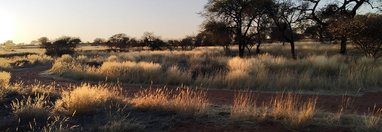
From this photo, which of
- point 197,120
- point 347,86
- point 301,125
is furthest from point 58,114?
point 347,86

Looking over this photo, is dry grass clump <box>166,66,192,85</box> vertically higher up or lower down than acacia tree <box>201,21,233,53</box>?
lower down

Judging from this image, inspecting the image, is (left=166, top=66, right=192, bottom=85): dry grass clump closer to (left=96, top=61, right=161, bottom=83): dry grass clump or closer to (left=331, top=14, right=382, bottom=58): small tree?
(left=96, top=61, right=161, bottom=83): dry grass clump

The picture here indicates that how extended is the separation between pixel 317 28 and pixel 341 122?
1283 inches

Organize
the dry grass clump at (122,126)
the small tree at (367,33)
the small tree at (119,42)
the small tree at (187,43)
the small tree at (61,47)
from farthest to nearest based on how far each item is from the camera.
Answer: the small tree at (119,42) → the small tree at (187,43) → the small tree at (61,47) → the small tree at (367,33) → the dry grass clump at (122,126)

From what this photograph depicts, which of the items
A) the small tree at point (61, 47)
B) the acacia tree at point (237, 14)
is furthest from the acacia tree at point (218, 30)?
the small tree at point (61, 47)

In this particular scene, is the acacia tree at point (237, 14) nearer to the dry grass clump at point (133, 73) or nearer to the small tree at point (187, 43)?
the dry grass clump at point (133, 73)

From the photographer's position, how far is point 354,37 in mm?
26406

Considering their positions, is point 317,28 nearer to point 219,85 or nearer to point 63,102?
point 219,85

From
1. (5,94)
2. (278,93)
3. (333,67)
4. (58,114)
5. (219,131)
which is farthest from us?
(333,67)

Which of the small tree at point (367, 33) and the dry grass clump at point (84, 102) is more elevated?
the small tree at point (367, 33)

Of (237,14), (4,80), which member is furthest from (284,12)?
(4,80)

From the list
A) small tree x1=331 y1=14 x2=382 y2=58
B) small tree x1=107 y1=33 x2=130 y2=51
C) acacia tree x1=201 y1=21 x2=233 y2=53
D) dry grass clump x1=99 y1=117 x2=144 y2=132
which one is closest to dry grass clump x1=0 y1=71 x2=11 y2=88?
dry grass clump x1=99 y1=117 x2=144 y2=132

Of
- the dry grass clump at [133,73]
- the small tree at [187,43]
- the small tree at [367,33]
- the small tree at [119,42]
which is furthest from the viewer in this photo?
the small tree at [119,42]

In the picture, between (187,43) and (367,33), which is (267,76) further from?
(187,43)
